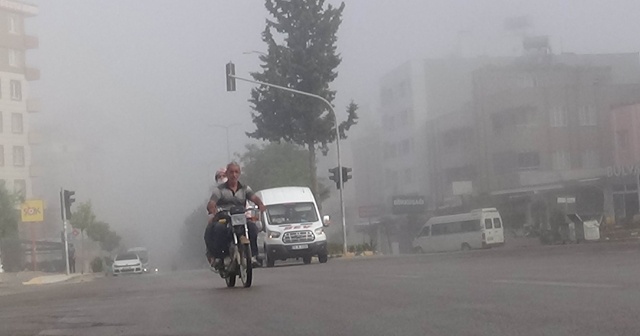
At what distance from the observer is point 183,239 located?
315ft

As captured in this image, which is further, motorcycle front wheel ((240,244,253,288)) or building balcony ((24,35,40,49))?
building balcony ((24,35,40,49))

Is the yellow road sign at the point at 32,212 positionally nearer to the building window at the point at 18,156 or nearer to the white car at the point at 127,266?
the white car at the point at 127,266

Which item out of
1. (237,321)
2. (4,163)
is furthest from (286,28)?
(237,321)

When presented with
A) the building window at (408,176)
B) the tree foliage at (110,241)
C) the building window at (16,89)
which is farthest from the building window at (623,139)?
the building window at (16,89)

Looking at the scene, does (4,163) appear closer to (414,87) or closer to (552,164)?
(414,87)

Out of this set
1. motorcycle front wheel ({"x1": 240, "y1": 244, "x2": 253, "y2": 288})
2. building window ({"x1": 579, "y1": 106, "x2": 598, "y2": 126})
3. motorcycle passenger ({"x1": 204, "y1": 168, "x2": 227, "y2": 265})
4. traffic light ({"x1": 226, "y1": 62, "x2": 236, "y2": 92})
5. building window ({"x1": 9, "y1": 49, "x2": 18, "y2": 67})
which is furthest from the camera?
building window ({"x1": 9, "y1": 49, "x2": 18, "y2": 67})

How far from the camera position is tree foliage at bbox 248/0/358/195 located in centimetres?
A: 5809

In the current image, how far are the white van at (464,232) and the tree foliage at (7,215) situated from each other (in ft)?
83.1

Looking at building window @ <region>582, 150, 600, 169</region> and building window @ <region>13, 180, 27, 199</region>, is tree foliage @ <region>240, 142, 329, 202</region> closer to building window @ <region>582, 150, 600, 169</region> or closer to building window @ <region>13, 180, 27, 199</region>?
building window @ <region>13, 180, 27, 199</region>

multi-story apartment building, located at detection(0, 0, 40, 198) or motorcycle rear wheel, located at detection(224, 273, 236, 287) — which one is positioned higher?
multi-story apartment building, located at detection(0, 0, 40, 198)

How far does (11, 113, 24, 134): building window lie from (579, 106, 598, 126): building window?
139 feet

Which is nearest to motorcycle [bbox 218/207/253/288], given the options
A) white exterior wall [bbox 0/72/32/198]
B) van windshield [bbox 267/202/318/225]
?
van windshield [bbox 267/202/318/225]

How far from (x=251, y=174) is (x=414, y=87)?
1362cm

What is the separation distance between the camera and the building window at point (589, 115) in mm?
63750
